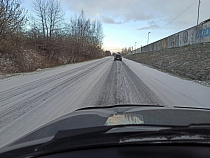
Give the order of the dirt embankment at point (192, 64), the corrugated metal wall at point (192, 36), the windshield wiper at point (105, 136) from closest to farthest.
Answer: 1. the windshield wiper at point (105, 136)
2. the dirt embankment at point (192, 64)
3. the corrugated metal wall at point (192, 36)

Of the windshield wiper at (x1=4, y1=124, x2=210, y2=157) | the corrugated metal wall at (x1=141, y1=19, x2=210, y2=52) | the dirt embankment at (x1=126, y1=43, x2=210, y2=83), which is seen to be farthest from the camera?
the corrugated metal wall at (x1=141, y1=19, x2=210, y2=52)

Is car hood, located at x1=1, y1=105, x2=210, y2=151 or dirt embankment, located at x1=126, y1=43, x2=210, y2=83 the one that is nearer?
car hood, located at x1=1, y1=105, x2=210, y2=151

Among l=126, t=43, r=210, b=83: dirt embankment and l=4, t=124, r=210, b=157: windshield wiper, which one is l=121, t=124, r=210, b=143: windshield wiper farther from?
l=126, t=43, r=210, b=83: dirt embankment

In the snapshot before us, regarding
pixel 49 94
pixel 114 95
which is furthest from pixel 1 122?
pixel 114 95

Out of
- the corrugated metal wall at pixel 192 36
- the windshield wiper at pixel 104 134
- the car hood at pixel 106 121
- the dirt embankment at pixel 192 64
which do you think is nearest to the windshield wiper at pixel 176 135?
the windshield wiper at pixel 104 134

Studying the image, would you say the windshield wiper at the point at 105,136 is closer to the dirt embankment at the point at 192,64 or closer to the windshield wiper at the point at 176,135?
the windshield wiper at the point at 176,135

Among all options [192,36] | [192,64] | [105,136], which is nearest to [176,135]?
[105,136]

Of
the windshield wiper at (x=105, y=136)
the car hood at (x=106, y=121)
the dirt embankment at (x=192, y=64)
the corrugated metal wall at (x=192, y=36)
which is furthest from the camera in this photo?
the corrugated metal wall at (x=192, y=36)

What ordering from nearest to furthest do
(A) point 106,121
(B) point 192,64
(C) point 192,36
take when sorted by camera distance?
(A) point 106,121 → (B) point 192,64 → (C) point 192,36

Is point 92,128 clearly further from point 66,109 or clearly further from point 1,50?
point 1,50

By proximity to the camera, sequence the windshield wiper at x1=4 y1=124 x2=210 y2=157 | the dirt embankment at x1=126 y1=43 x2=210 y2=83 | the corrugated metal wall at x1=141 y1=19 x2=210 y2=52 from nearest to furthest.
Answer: the windshield wiper at x1=4 y1=124 x2=210 y2=157
the dirt embankment at x1=126 y1=43 x2=210 y2=83
the corrugated metal wall at x1=141 y1=19 x2=210 y2=52

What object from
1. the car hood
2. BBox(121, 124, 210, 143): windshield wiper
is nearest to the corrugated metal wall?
the car hood

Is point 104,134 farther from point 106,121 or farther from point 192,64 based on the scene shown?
point 192,64

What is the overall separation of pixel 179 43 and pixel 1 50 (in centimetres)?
2708
